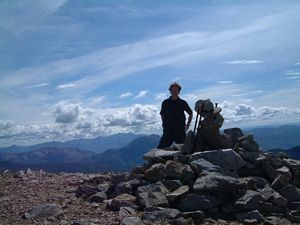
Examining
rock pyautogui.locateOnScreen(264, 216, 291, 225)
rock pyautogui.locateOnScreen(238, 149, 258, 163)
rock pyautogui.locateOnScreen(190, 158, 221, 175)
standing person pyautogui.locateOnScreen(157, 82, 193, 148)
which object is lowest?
rock pyautogui.locateOnScreen(264, 216, 291, 225)

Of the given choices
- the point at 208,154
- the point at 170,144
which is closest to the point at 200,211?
the point at 208,154

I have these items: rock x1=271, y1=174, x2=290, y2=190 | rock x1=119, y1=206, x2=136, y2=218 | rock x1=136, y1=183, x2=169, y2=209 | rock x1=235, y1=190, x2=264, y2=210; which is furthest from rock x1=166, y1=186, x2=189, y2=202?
rock x1=271, y1=174, x2=290, y2=190

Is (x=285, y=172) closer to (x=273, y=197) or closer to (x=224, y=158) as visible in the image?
(x=273, y=197)

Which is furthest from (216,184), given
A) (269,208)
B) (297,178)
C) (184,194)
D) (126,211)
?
(297,178)

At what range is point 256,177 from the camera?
46.6ft

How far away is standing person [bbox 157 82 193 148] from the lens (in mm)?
16219

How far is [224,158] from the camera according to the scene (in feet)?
47.1

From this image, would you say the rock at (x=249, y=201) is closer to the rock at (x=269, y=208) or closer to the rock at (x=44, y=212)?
the rock at (x=269, y=208)

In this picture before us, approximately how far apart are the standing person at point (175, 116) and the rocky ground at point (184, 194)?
102 cm

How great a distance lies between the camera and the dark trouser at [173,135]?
55.0 ft

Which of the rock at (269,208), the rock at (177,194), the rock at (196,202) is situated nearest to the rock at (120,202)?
the rock at (177,194)

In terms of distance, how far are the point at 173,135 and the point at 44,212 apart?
664 cm

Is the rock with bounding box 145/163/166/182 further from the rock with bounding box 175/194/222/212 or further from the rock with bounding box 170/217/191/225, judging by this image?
the rock with bounding box 170/217/191/225

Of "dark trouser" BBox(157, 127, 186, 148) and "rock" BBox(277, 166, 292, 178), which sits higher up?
"dark trouser" BBox(157, 127, 186, 148)
